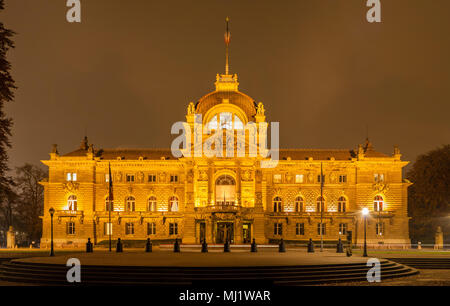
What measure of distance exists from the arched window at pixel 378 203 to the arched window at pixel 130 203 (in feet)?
113

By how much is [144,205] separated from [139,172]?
4816mm

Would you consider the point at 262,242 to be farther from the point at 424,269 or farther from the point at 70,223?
the point at 424,269

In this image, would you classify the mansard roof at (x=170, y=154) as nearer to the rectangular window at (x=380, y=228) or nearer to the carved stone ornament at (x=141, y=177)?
the carved stone ornament at (x=141, y=177)

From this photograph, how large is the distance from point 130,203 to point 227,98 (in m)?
20.7

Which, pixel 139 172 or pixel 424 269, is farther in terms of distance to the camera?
pixel 139 172

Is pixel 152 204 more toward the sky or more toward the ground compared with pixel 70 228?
more toward the sky

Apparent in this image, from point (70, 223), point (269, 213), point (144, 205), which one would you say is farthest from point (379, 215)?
point (70, 223)

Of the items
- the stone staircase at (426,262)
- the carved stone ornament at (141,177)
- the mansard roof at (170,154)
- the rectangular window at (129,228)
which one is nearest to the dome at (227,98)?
the mansard roof at (170,154)

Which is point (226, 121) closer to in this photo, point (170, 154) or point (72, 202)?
point (170, 154)

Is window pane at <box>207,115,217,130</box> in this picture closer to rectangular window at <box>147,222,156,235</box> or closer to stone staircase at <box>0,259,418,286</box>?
rectangular window at <box>147,222,156,235</box>

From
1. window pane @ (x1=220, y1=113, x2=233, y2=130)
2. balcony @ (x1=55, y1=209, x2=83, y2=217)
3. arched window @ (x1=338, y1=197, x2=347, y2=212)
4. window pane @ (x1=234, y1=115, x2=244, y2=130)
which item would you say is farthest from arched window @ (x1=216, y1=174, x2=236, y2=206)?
balcony @ (x1=55, y1=209, x2=83, y2=217)

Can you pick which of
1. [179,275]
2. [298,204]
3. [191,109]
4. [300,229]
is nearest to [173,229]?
[191,109]

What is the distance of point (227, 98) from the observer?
9375 centimetres
